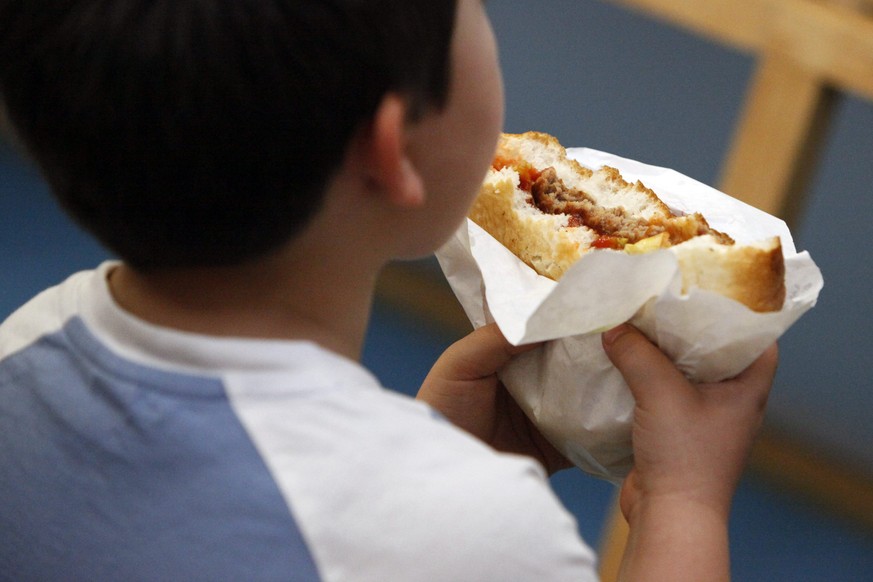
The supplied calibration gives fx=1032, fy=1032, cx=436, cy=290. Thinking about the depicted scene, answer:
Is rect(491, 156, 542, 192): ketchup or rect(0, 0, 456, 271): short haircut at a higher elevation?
rect(0, 0, 456, 271): short haircut

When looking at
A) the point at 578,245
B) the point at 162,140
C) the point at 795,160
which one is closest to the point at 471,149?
the point at 162,140

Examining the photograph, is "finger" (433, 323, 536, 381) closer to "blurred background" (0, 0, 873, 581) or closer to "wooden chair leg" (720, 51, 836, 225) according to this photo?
"wooden chair leg" (720, 51, 836, 225)

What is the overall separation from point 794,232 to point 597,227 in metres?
1.13

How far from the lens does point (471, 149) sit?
25.6 inches

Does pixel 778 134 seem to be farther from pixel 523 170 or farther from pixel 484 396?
pixel 484 396

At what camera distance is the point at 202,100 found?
504 mm

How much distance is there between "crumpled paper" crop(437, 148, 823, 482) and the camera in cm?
79

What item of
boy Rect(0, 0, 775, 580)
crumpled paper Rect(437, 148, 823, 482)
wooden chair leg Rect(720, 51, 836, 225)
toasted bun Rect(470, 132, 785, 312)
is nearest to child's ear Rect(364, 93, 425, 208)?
boy Rect(0, 0, 775, 580)

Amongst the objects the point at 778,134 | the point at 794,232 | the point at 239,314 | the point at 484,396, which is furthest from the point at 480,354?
the point at 794,232

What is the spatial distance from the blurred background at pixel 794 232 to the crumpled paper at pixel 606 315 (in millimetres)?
1114

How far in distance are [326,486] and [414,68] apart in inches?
9.0

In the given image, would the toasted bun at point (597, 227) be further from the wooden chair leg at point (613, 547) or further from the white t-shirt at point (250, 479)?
the wooden chair leg at point (613, 547)

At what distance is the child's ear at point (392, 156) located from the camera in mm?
550

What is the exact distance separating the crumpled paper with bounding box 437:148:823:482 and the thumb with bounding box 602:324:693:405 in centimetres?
1
